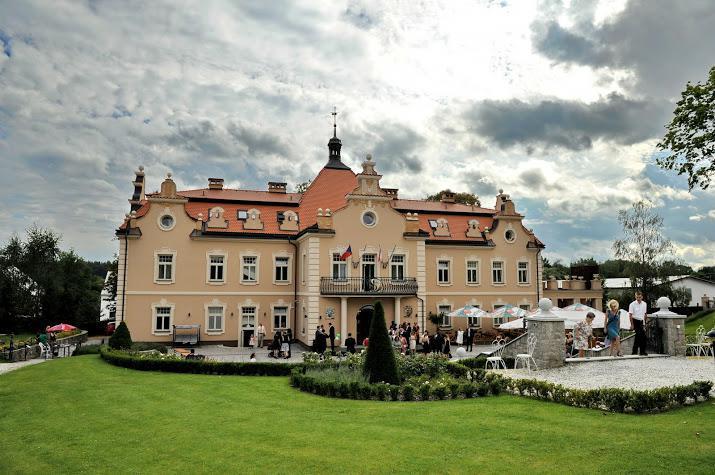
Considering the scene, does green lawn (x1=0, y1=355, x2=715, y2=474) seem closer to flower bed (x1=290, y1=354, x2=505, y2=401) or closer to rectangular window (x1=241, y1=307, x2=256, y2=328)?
flower bed (x1=290, y1=354, x2=505, y2=401)

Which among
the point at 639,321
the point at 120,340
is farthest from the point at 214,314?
the point at 639,321

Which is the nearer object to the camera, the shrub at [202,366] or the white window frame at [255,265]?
the shrub at [202,366]

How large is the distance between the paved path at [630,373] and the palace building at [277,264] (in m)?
15.1

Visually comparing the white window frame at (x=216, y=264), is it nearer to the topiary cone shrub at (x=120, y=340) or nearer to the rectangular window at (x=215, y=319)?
the rectangular window at (x=215, y=319)

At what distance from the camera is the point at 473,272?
3616cm

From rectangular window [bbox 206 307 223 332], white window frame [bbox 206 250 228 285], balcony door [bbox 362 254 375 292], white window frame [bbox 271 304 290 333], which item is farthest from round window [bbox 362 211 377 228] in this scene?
rectangular window [bbox 206 307 223 332]

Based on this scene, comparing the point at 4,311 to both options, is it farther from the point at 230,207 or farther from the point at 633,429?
the point at 633,429

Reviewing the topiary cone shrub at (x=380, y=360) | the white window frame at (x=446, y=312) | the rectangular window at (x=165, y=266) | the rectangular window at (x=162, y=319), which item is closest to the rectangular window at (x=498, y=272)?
the white window frame at (x=446, y=312)

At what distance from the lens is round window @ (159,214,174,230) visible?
31.0m

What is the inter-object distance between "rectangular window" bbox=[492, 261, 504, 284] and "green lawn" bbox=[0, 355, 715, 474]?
24439 mm

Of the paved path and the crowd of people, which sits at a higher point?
the crowd of people

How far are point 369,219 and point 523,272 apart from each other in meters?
13.3

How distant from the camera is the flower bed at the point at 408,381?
13633 millimetres

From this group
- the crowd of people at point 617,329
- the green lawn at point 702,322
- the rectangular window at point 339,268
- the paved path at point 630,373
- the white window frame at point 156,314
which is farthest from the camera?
the green lawn at point 702,322
